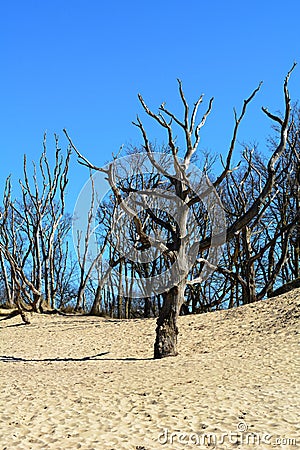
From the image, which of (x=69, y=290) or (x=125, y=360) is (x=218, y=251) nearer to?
(x=125, y=360)

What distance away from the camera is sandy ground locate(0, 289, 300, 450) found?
5.69 metres

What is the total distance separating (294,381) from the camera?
816cm

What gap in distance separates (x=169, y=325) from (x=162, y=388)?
12.6ft

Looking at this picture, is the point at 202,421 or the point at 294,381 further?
the point at 294,381

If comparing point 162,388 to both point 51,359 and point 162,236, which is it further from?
point 162,236

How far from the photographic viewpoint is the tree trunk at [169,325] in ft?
38.2

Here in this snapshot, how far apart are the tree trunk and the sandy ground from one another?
36 cm

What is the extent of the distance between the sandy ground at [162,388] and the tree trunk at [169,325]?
357mm

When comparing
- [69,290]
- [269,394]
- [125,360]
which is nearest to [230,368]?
[269,394]

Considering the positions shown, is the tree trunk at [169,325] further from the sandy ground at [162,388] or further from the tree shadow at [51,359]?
the tree shadow at [51,359]

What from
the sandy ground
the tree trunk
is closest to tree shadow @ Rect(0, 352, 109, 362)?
the sandy ground

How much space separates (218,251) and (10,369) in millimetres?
11458

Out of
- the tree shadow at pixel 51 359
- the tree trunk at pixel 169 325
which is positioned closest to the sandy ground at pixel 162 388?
the tree shadow at pixel 51 359

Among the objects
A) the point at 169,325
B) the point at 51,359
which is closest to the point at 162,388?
the point at 169,325
